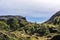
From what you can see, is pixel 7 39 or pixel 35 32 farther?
pixel 35 32

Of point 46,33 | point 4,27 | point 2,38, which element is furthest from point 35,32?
point 2,38

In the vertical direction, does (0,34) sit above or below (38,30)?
above

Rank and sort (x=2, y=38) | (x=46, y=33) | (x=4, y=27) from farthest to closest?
(x=4, y=27)
(x=46, y=33)
(x=2, y=38)

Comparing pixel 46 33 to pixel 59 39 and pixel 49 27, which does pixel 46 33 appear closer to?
pixel 49 27

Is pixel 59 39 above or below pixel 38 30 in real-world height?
above

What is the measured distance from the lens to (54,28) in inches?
7003

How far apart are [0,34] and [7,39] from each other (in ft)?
14.2

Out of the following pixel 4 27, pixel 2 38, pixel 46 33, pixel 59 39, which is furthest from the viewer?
pixel 4 27

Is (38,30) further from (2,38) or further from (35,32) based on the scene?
(2,38)

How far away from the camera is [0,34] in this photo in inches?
Result: 4158

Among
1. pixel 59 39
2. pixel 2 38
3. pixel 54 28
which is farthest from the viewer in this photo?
pixel 54 28

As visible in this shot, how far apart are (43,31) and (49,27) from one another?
49.2ft

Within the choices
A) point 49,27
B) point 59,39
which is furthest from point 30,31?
point 59,39

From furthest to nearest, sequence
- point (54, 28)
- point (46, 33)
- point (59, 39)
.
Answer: point (54, 28)
point (46, 33)
point (59, 39)
